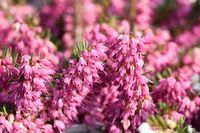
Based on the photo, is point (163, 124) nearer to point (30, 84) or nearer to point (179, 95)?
point (179, 95)

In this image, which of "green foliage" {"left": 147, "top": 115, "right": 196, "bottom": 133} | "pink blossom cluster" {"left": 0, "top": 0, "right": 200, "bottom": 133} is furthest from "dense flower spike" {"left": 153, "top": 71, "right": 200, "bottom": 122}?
"green foliage" {"left": 147, "top": 115, "right": 196, "bottom": 133}

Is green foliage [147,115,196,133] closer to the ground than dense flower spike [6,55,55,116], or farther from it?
closer to the ground

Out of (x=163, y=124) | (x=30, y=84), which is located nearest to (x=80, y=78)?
(x=30, y=84)

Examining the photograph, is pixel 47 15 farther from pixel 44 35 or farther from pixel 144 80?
pixel 144 80

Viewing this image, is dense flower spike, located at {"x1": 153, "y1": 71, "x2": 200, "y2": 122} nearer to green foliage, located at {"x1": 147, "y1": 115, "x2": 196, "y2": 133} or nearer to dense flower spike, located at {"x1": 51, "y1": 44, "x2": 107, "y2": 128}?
green foliage, located at {"x1": 147, "y1": 115, "x2": 196, "y2": 133}

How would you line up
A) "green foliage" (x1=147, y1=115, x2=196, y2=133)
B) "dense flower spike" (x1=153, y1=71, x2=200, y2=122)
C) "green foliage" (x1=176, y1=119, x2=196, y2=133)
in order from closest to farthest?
1. "green foliage" (x1=176, y1=119, x2=196, y2=133)
2. "green foliage" (x1=147, y1=115, x2=196, y2=133)
3. "dense flower spike" (x1=153, y1=71, x2=200, y2=122)

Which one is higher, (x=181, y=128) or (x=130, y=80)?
(x=130, y=80)

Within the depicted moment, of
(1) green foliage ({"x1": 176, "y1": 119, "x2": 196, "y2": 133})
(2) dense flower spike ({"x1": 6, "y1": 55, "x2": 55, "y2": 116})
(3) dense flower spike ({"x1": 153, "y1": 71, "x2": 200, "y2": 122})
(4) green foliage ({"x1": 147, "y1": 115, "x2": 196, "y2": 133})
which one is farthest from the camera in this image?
(3) dense flower spike ({"x1": 153, "y1": 71, "x2": 200, "y2": 122})

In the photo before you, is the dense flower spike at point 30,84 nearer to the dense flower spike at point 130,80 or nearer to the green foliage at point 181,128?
the dense flower spike at point 130,80

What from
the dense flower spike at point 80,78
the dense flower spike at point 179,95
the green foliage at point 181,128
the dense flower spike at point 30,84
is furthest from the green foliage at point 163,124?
the dense flower spike at point 30,84
